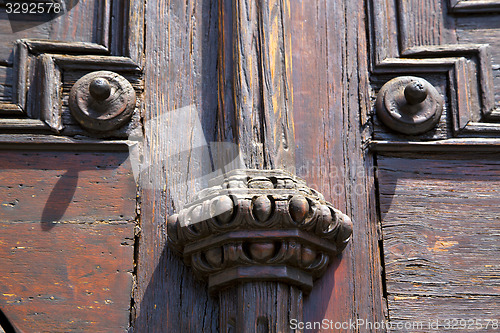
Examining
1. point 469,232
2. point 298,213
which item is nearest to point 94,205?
point 298,213

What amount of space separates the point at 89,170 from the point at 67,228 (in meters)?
0.18

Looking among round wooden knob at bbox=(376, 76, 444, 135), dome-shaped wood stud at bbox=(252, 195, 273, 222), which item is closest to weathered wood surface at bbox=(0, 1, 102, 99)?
dome-shaped wood stud at bbox=(252, 195, 273, 222)

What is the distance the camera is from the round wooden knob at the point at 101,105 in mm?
2145

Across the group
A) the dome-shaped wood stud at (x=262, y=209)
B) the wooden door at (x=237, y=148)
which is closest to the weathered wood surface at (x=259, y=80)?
the wooden door at (x=237, y=148)

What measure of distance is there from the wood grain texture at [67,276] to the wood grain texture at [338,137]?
0.52 m

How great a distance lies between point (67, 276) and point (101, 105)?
50 centimetres

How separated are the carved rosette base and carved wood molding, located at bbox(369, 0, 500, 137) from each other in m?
0.54

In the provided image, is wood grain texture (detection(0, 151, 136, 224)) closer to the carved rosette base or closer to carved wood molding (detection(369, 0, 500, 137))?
the carved rosette base

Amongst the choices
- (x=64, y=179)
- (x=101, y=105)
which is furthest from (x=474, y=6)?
(x=64, y=179)

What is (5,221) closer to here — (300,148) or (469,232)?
(300,148)

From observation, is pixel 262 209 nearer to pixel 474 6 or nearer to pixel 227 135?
pixel 227 135

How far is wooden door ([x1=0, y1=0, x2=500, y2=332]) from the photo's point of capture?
79.4 inches

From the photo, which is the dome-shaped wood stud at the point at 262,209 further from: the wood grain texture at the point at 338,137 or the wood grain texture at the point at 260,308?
→ the wood grain texture at the point at 338,137

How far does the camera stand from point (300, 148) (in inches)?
85.8
